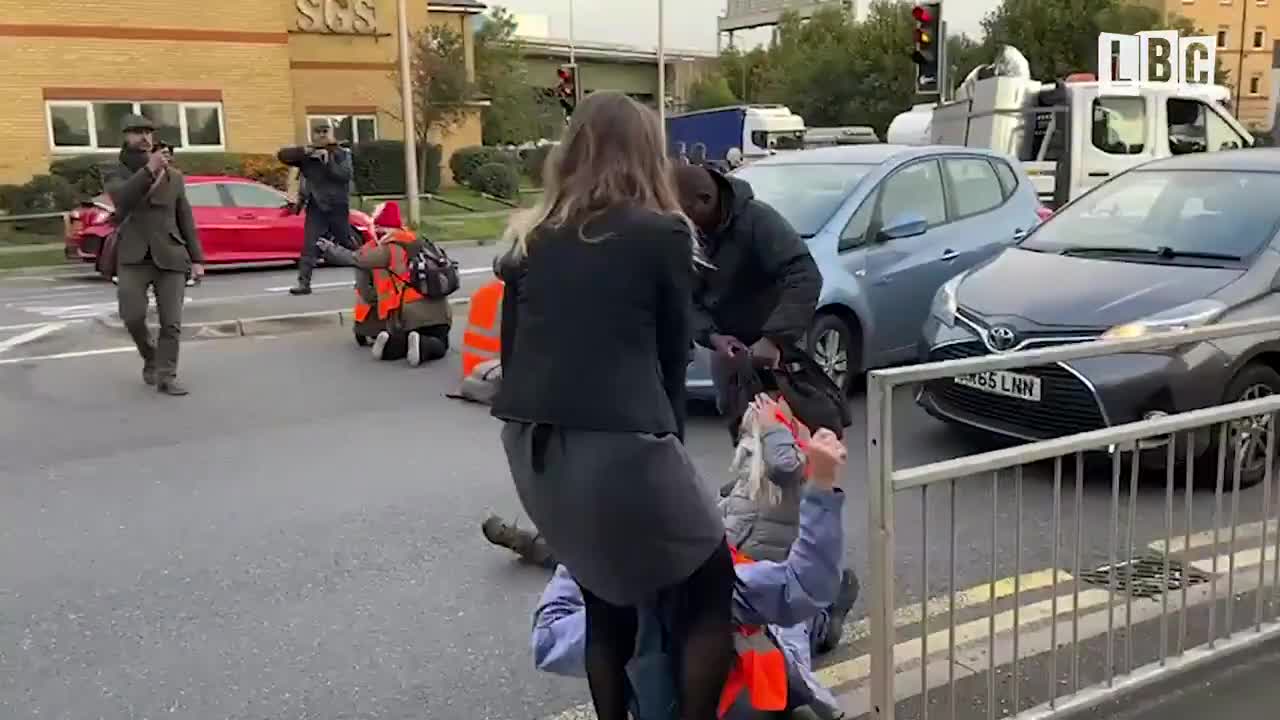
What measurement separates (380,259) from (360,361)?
883mm

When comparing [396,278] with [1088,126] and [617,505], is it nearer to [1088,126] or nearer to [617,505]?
[617,505]

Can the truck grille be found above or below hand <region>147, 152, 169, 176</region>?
below

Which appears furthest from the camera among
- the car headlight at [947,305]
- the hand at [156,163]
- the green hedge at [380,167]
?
the green hedge at [380,167]

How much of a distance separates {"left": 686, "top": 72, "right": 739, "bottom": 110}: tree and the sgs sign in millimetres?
31229

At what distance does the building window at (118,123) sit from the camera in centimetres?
2564

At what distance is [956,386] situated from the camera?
583cm

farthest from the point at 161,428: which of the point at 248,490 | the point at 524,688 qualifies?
the point at 524,688

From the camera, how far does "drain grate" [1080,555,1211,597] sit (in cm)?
350

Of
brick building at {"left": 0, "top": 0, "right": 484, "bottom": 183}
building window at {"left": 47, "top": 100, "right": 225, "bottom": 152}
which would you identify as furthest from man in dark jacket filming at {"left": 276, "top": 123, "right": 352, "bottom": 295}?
brick building at {"left": 0, "top": 0, "right": 484, "bottom": 183}

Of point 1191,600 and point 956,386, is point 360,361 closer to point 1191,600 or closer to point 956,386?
point 956,386

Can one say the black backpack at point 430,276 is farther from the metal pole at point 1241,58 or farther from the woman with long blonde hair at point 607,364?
the metal pole at point 1241,58

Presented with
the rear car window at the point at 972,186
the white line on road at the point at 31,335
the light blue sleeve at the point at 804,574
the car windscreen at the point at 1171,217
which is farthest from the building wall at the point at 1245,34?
the light blue sleeve at the point at 804,574

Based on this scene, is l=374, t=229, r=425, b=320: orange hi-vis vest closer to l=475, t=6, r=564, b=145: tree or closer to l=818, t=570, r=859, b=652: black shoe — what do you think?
l=818, t=570, r=859, b=652: black shoe

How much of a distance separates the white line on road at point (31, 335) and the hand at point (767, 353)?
8.47 meters
